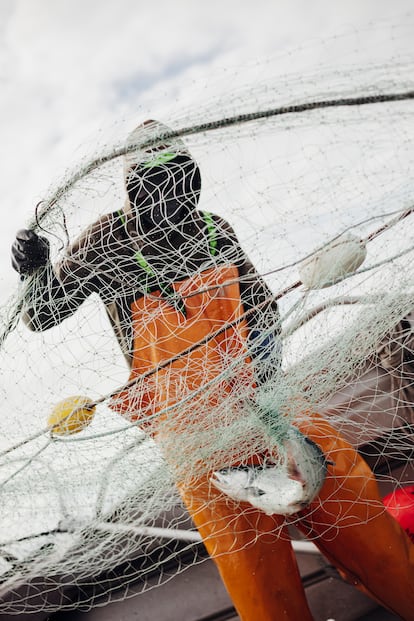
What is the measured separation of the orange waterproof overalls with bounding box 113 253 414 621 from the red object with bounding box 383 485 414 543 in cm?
28

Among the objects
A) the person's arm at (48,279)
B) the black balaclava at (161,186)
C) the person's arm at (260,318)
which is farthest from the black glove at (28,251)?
the person's arm at (260,318)

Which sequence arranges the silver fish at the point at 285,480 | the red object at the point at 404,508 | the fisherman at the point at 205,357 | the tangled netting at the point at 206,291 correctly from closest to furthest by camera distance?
the tangled netting at the point at 206,291
the silver fish at the point at 285,480
the fisherman at the point at 205,357
the red object at the point at 404,508

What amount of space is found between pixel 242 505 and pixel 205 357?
0.66 metres

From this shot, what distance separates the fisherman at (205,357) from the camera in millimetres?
1768

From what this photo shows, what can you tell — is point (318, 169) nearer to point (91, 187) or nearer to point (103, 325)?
point (91, 187)

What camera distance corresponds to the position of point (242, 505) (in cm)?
190

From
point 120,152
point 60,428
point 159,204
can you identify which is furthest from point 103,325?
point 120,152

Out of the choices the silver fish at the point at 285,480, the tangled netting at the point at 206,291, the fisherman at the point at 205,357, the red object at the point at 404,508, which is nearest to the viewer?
the tangled netting at the point at 206,291

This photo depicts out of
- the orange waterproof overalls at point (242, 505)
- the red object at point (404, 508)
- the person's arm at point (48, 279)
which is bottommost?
the red object at point (404, 508)

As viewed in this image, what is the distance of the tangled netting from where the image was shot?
1.40m

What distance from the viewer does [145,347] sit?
1.80 m

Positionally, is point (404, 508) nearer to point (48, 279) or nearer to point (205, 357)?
point (205, 357)

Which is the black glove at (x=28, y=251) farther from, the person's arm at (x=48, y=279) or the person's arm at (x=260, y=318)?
the person's arm at (x=260, y=318)

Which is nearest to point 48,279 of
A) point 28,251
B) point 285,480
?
point 28,251
